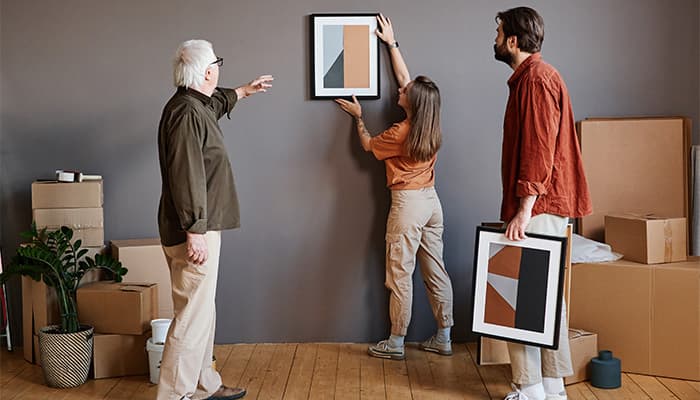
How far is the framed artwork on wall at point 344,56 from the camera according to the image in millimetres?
4188

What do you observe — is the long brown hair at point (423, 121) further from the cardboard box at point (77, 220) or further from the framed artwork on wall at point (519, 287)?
the cardboard box at point (77, 220)

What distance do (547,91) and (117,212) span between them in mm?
2375

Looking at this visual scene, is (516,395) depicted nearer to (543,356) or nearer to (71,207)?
(543,356)

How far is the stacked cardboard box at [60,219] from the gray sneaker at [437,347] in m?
1.73

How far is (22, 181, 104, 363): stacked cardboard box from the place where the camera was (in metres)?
3.89

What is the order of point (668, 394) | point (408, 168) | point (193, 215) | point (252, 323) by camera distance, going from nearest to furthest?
point (193, 215) < point (668, 394) < point (408, 168) < point (252, 323)

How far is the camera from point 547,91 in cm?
308

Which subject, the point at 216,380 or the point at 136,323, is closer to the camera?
the point at 216,380

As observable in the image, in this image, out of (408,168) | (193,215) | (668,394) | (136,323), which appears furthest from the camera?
(408,168)

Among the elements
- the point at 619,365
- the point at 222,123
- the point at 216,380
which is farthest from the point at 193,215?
the point at 619,365

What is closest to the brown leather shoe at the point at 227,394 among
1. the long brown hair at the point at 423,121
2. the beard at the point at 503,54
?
the long brown hair at the point at 423,121

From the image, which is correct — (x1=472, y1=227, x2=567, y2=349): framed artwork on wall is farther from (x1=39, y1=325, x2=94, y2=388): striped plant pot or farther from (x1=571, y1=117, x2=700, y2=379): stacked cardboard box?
(x1=39, y1=325, x2=94, y2=388): striped plant pot

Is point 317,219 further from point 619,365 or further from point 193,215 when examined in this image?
point 619,365

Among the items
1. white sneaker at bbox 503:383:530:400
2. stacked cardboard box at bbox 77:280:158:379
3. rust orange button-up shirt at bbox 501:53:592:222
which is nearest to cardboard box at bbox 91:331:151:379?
stacked cardboard box at bbox 77:280:158:379
